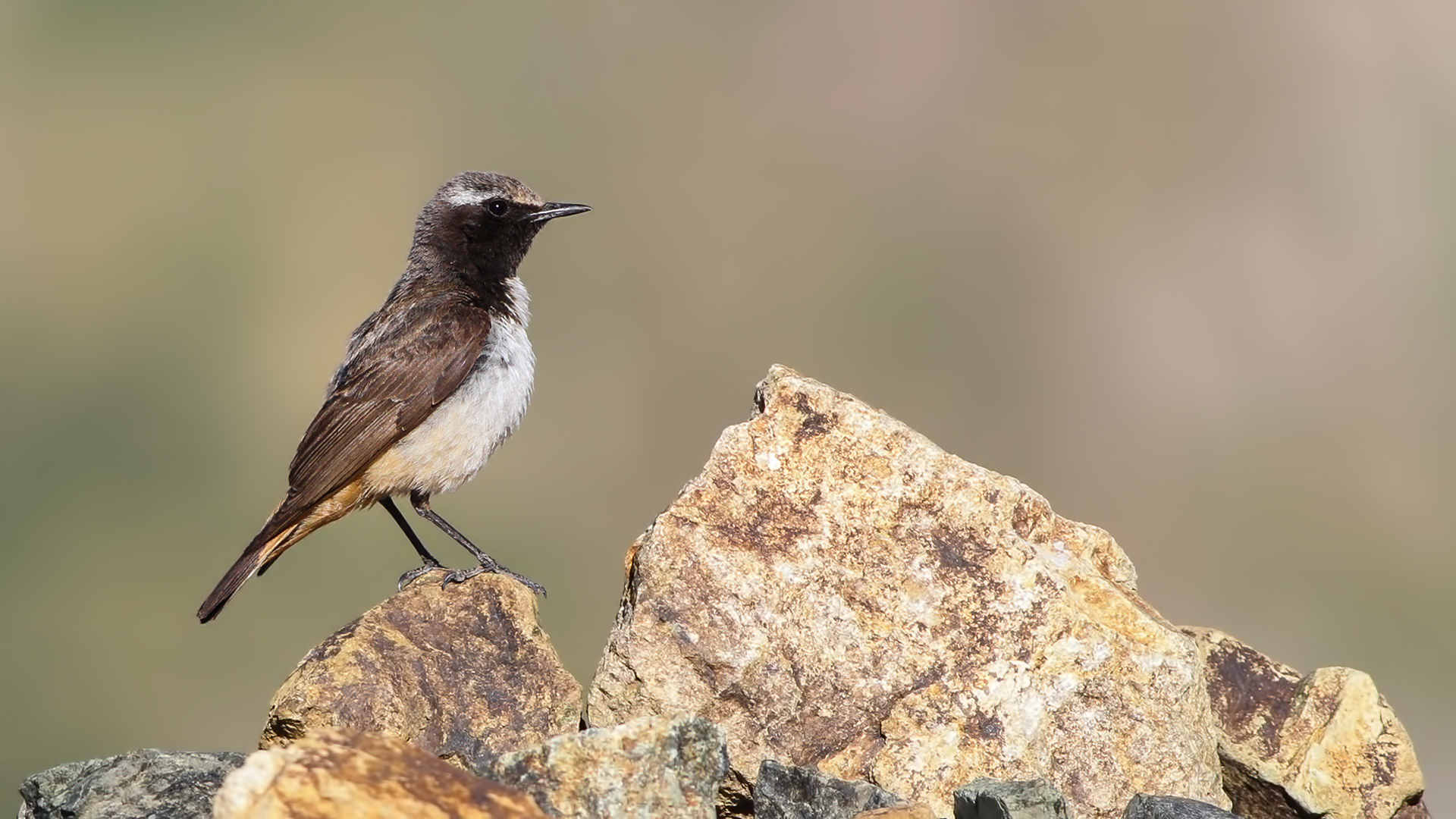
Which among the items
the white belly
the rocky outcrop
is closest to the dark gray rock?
the rocky outcrop

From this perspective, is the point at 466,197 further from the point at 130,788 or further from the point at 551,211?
the point at 130,788

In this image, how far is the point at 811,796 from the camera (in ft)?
23.3

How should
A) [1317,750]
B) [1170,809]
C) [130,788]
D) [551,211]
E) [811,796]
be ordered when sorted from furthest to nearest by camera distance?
[551,211], [1317,750], [130,788], [811,796], [1170,809]

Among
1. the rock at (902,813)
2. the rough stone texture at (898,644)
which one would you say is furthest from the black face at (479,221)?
the rock at (902,813)

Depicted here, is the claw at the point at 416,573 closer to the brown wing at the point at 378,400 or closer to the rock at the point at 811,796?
the brown wing at the point at 378,400

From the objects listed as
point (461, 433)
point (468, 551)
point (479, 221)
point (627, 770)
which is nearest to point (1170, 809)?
point (627, 770)

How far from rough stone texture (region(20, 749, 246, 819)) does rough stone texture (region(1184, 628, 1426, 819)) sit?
5.09 meters

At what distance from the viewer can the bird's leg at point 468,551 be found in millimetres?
9938

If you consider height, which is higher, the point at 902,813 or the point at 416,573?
the point at 416,573

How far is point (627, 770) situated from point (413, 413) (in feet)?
17.1

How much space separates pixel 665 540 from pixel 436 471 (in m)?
3.66

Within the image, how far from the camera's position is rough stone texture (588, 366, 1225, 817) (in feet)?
25.6

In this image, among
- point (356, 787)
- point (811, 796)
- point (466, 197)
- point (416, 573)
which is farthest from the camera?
point (466, 197)

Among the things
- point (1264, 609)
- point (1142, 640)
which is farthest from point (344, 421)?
point (1264, 609)
